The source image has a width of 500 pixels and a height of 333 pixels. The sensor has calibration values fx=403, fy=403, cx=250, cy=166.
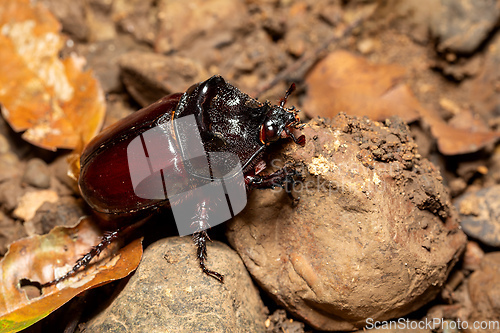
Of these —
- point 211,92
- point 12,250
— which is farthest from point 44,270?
point 211,92

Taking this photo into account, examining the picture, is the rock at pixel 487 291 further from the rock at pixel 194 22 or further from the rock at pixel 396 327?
the rock at pixel 194 22

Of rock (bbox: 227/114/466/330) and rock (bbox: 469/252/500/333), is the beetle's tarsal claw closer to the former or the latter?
rock (bbox: 227/114/466/330)

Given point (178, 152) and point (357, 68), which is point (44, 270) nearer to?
point (178, 152)

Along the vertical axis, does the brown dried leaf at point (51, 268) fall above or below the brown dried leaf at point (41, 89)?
below

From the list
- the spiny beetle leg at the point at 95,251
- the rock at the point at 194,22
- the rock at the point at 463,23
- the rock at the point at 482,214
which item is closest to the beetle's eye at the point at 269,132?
the spiny beetle leg at the point at 95,251

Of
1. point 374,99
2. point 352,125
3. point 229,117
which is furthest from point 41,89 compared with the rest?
point 374,99
